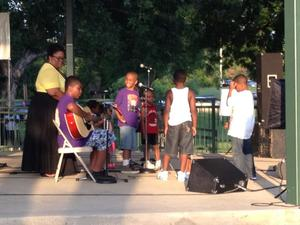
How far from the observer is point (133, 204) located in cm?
812

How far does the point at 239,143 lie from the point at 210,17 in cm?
802

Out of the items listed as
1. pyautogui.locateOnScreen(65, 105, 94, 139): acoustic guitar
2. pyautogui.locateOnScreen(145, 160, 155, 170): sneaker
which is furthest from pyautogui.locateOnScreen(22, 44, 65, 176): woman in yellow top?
pyautogui.locateOnScreen(145, 160, 155, 170): sneaker

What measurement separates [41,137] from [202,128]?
20.0ft

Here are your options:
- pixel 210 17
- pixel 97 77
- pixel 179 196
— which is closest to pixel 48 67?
pixel 179 196

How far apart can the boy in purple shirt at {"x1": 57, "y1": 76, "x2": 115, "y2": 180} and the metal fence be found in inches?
227

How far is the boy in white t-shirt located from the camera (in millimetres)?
10133

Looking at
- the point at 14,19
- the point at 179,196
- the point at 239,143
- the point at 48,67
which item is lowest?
the point at 179,196

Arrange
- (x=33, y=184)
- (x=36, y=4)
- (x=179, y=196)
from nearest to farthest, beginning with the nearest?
(x=179, y=196)
(x=33, y=184)
(x=36, y=4)

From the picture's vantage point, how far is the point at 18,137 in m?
15.5

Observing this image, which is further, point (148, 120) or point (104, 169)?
point (148, 120)

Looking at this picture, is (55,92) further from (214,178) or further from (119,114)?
(214,178)

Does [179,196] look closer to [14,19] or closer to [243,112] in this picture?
[243,112]

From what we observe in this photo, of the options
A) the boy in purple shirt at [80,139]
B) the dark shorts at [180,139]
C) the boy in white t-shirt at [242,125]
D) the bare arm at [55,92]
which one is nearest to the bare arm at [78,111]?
the boy in purple shirt at [80,139]

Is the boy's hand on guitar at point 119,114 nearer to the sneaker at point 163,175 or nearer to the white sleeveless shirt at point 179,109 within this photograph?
the white sleeveless shirt at point 179,109
